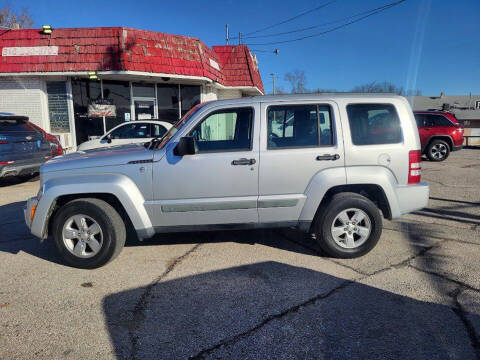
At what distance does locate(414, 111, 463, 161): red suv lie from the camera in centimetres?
1270

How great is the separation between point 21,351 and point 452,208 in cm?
668

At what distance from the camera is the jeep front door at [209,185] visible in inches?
151

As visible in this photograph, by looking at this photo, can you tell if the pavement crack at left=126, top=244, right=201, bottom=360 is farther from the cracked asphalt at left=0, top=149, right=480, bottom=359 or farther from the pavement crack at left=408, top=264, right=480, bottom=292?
the pavement crack at left=408, top=264, right=480, bottom=292

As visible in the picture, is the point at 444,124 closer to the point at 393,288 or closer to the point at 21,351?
the point at 393,288

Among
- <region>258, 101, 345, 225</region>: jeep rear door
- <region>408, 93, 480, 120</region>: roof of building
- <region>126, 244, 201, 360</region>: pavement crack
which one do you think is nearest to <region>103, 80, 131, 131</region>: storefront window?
<region>126, 244, 201, 360</region>: pavement crack

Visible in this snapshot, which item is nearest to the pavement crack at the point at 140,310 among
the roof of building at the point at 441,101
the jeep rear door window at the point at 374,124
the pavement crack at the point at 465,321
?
the pavement crack at the point at 465,321

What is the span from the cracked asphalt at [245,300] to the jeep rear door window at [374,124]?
1.42 meters

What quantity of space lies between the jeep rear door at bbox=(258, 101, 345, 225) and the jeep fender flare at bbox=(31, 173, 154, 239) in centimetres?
139

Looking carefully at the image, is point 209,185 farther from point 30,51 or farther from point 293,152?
point 30,51

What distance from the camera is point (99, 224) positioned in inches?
149

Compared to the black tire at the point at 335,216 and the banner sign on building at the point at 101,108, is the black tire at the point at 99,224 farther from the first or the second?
the banner sign on building at the point at 101,108

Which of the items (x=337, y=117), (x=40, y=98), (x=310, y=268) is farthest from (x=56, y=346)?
(x=40, y=98)

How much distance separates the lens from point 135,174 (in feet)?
12.6

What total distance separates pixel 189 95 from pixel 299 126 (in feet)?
37.2
